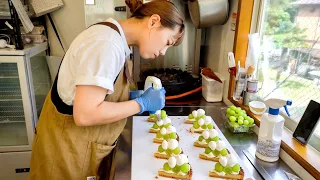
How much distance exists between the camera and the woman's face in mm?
869

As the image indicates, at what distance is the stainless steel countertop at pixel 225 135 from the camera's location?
0.89 meters

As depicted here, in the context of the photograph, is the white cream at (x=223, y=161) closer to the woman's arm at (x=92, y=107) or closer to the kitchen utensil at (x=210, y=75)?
the woman's arm at (x=92, y=107)

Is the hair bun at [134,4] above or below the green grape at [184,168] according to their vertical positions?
above

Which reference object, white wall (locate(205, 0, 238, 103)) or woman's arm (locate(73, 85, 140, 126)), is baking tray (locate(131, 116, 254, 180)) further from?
white wall (locate(205, 0, 238, 103))

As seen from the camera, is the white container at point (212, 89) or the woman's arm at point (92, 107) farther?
the white container at point (212, 89)

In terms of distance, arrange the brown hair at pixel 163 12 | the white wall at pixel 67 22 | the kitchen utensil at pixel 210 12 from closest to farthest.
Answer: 1. the brown hair at pixel 163 12
2. the kitchen utensil at pixel 210 12
3. the white wall at pixel 67 22

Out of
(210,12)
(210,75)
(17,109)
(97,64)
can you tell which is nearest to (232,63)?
(210,75)

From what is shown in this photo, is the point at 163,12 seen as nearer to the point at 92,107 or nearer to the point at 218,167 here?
the point at 92,107

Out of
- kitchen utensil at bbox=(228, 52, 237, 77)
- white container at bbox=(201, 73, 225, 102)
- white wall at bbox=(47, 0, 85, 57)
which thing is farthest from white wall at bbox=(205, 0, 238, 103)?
white wall at bbox=(47, 0, 85, 57)

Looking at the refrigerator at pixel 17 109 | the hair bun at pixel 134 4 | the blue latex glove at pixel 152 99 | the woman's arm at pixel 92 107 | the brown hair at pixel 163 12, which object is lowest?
the refrigerator at pixel 17 109

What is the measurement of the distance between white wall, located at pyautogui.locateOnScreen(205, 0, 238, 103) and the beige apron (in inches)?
32.4

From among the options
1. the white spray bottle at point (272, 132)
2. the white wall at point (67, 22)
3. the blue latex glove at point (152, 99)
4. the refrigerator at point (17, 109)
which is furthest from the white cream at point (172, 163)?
the white wall at point (67, 22)

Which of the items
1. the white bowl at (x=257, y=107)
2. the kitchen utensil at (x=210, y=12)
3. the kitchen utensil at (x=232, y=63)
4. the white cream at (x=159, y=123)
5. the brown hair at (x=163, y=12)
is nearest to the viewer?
the brown hair at (x=163, y=12)

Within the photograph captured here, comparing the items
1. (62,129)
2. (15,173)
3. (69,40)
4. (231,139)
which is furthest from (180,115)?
(69,40)
